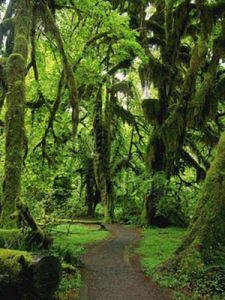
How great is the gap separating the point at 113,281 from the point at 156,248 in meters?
3.54

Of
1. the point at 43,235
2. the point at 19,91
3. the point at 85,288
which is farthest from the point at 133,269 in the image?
the point at 19,91

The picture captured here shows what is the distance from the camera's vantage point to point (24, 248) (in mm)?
5918

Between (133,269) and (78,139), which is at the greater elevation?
(78,139)

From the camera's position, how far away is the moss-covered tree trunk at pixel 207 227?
20.3ft

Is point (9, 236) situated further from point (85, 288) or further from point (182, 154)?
point (182, 154)

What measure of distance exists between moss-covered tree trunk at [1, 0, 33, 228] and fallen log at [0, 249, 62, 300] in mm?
1724

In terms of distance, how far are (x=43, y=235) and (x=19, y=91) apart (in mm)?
3771

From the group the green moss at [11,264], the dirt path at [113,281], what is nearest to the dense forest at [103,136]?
the green moss at [11,264]

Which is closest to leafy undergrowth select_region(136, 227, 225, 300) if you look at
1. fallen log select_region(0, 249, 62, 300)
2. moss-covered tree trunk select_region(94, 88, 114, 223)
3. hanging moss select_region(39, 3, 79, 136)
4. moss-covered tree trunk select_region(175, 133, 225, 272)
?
moss-covered tree trunk select_region(175, 133, 225, 272)

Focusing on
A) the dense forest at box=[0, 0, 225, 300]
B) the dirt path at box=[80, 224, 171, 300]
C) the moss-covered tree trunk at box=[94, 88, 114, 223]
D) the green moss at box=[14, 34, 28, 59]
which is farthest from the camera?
the moss-covered tree trunk at box=[94, 88, 114, 223]

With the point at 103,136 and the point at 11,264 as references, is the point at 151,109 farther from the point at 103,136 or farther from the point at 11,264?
the point at 11,264

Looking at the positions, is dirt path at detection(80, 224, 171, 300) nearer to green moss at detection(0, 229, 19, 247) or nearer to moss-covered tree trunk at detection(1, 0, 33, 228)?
green moss at detection(0, 229, 19, 247)

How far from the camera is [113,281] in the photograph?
6.20 m

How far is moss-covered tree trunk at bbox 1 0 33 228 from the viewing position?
612cm
